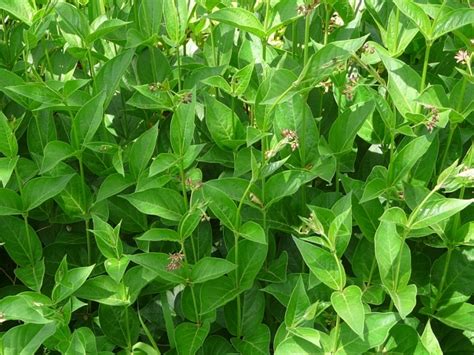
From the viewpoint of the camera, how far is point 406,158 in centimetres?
154

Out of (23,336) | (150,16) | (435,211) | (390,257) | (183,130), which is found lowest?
(23,336)

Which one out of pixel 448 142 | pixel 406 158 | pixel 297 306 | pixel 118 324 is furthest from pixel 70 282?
pixel 448 142

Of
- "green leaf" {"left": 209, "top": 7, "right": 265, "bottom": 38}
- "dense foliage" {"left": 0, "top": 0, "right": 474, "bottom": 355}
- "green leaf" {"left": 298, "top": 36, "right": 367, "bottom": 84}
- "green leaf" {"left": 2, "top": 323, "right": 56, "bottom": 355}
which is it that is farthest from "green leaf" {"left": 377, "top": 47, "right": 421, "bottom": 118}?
"green leaf" {"left": 2, "top": 323, "right": 56, "bottom": 355}

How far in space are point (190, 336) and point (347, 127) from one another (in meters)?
0.51

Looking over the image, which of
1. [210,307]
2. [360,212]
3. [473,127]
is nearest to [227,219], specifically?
[210,307]

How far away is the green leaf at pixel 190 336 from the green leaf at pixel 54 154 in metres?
0.39

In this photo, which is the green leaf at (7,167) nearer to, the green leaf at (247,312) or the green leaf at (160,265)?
the green leaf at (160,265)

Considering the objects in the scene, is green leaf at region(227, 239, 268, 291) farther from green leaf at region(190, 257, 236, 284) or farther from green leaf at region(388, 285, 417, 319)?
green leaf at region(388, 285, 417, 319)

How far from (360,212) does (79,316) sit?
65cm

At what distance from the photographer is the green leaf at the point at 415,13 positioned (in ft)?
5.04

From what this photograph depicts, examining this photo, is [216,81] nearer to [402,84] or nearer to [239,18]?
[239,18]

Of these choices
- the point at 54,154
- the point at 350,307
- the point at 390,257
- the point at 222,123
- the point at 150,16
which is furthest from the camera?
the point at 150,16

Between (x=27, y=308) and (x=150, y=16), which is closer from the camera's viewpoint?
(x=27, y=308)

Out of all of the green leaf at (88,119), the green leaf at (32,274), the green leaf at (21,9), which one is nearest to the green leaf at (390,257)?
the green leaf at (88,119)
